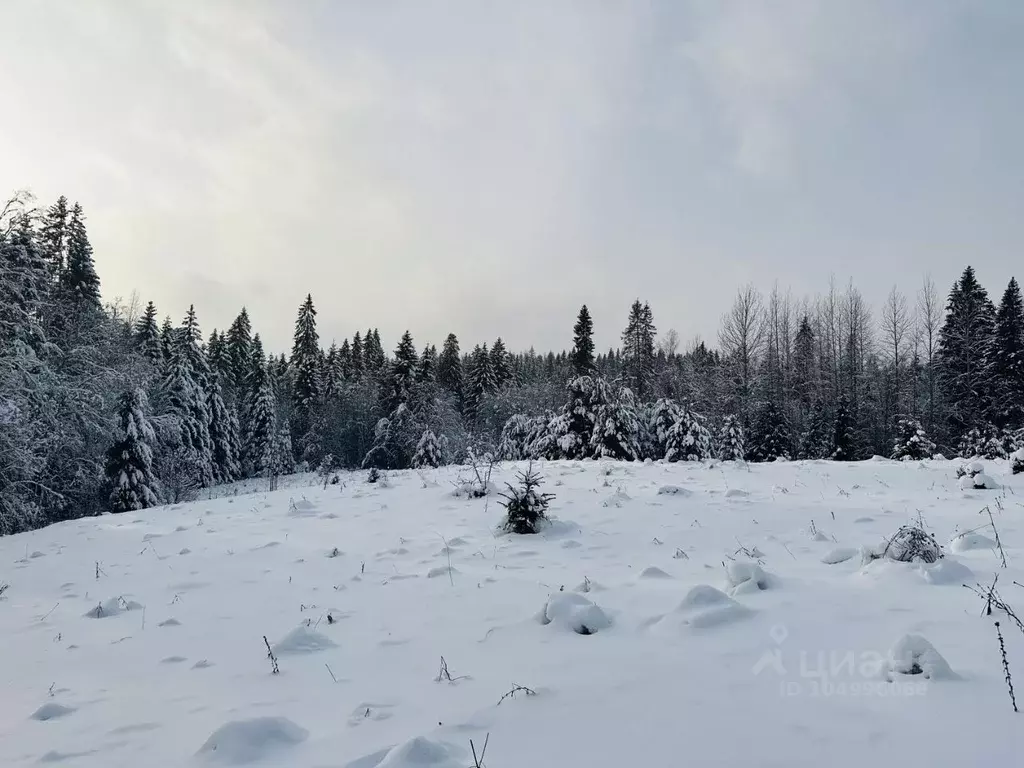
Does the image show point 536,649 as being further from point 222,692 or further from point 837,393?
point 837,393

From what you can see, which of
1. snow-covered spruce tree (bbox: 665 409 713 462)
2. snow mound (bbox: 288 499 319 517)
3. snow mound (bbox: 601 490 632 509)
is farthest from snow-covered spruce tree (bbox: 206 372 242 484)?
snow mound (bbox: 601 490 632 509)

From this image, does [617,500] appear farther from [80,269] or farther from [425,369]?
[425,369]

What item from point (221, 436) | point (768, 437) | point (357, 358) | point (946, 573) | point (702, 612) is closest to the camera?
point (702, 612)

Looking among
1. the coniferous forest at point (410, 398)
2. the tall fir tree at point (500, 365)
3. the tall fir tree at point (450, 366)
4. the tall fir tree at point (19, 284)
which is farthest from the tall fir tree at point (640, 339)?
the tall fir tree at point (19, 284)

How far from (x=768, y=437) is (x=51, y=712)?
110 feet

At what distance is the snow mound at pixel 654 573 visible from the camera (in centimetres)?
487

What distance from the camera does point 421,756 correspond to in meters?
2.38

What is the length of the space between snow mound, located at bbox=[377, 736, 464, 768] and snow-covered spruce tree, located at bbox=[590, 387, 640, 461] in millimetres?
20068

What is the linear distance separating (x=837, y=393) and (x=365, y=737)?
49073 millimetres

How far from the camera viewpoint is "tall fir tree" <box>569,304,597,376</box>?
2817cm

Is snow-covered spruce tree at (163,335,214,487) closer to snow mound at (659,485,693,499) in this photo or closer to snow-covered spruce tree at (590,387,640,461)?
snow-covered spruce tree at (590,387,640,461)

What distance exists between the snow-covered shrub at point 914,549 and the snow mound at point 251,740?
4.57 metres

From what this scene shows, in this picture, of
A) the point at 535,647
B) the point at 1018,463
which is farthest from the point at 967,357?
the point at 535,647

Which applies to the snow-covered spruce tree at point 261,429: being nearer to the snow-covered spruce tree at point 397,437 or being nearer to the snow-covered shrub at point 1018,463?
the snow-covered spruce tree at point 397,437
